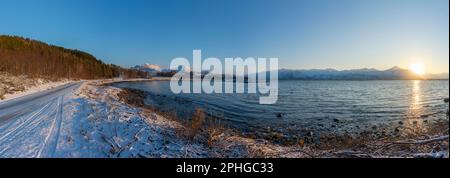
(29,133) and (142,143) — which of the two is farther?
(29,133)

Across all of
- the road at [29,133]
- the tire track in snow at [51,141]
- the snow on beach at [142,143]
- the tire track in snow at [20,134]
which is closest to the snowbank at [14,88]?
the road at [29,133]

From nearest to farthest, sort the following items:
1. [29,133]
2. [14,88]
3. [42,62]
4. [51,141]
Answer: [51,141]
[29,133]
[14,88]
[42,62]

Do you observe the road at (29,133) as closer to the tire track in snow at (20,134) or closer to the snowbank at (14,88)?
the tire track in snow at (20,134)

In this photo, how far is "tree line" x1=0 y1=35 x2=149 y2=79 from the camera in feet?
180

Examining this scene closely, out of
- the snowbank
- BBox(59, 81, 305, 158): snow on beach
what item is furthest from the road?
the snowbank

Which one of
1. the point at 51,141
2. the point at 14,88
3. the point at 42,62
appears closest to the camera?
the point at 51,141

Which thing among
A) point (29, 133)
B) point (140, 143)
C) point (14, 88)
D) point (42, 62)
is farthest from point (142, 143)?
point (42, 62)

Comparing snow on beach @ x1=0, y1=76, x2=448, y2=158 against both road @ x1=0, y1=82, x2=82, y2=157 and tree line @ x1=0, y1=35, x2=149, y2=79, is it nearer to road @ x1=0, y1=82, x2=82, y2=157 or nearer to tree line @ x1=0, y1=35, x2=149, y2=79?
road @ x1=0, y1=82, x2=82, y2=157

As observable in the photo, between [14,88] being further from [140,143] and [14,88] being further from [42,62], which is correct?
[42,62]

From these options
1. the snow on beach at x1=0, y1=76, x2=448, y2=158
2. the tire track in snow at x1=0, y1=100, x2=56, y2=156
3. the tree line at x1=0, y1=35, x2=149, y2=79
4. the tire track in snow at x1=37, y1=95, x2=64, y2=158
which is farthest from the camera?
the tree line at x1=0, y1=35, x2=149, y2=79

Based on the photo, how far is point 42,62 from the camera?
7600 centimetres

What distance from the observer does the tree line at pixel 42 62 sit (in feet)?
180
